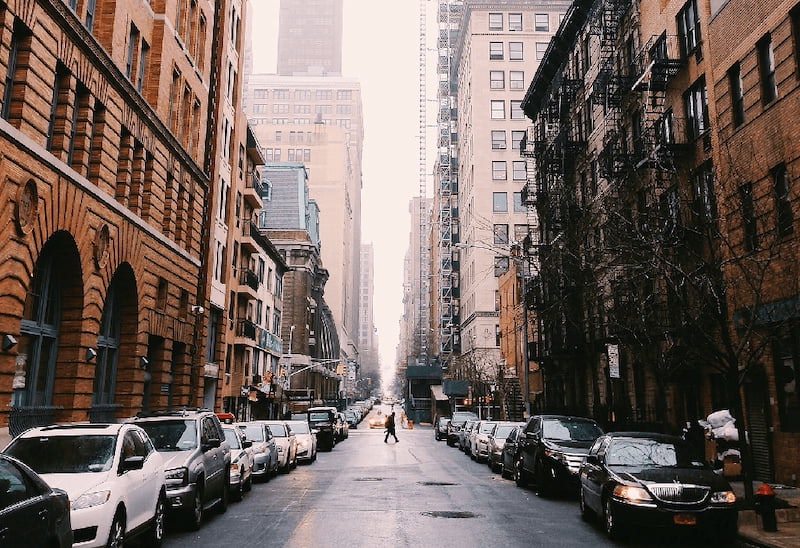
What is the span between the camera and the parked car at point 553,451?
16.2 meters

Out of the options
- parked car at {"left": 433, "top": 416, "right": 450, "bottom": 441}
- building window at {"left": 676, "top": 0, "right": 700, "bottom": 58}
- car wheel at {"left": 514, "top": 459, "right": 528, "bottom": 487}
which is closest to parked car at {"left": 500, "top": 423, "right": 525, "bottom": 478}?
car wheel at {"left": 514, "top": 459, "right": 528, "bottom": 487}

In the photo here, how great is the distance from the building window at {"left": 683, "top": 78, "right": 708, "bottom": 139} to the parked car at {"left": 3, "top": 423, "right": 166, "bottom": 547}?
19532 millimetres

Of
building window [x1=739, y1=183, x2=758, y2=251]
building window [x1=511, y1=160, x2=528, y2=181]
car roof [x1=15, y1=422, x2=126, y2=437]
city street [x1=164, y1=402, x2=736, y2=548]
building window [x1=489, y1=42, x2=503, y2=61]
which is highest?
building window [x1=489, y1=42, x2=503, y2=61]

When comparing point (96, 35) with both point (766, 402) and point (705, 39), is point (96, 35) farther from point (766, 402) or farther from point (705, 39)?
point (766, 402)

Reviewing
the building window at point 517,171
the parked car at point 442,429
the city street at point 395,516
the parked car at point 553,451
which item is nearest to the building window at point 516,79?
the building window at point 517,171

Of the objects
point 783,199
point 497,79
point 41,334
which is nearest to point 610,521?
point 783,199

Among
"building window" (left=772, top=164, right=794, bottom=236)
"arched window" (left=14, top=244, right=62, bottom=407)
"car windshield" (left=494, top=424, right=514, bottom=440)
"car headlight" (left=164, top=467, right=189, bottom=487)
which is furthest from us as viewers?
"car windshield" (left=494, top=424, right=514, bottom=440)

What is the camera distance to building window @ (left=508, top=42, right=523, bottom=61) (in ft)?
245

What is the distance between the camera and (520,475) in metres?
18.7

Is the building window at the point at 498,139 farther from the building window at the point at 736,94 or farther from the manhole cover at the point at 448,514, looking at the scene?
the manhole cover at the point at 448,514

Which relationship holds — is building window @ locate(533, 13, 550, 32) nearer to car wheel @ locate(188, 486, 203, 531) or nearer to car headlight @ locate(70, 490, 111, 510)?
car wheel @ locate(188, 486, 203, 531)

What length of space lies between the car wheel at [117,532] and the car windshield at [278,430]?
15875 mm

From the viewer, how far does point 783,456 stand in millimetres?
17984

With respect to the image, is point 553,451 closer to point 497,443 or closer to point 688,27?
point 497,443
